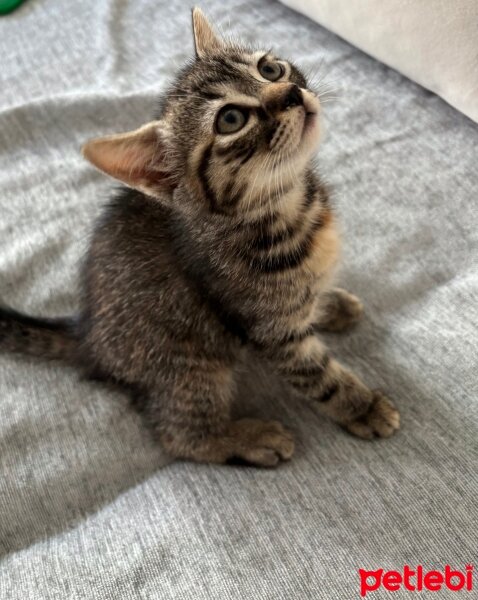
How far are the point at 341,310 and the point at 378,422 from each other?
0.91 ft

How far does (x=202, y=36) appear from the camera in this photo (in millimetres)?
1149

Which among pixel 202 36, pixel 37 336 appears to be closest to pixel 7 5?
pixel 202 36

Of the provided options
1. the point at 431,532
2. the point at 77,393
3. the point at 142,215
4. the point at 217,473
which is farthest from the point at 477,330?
the point at 77,393

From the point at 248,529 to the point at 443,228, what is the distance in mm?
796

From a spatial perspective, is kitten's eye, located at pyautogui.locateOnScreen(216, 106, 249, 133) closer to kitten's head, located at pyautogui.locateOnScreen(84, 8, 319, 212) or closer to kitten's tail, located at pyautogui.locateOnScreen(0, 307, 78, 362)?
kitten's head, located at pyautogui.locateOnScreen(84, 8, 319, 212)

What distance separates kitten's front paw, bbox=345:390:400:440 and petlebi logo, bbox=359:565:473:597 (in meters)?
0.26

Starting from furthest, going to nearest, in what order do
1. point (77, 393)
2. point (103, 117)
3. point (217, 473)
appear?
point (103, 117) → point (77, 393) → point (217, 473)

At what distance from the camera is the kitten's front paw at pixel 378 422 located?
1.08 m

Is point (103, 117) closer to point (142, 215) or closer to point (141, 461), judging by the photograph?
point (142, 215)

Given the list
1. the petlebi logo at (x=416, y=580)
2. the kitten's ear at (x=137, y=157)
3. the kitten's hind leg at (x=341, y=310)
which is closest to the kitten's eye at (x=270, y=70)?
the kitten's ear at (x=137, y=157)

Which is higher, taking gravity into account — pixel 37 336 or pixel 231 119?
pixel 231 119

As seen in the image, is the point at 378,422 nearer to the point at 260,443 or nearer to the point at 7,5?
the point at 260,443

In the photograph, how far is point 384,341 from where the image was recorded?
1.22m

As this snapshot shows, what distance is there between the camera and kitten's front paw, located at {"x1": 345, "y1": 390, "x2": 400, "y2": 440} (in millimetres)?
1081
